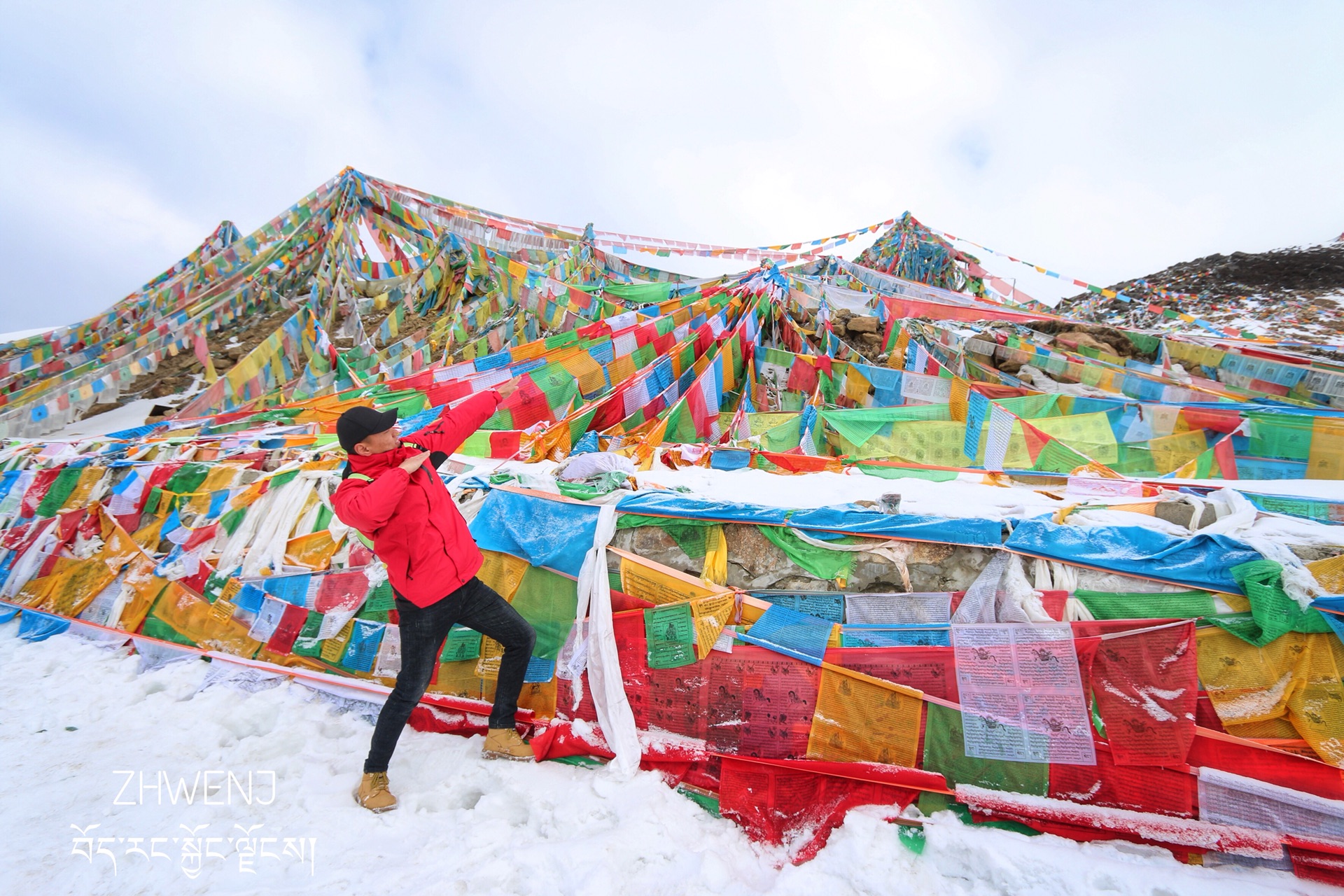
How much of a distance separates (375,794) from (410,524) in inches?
49.6

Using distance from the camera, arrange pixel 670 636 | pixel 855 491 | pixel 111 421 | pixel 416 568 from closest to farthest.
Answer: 1. pixel 416 568
2. pixel 670 636
3. pixel 855 491
4. pixel 111 421

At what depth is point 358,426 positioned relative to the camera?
2.44 m

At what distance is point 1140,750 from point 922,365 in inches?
233

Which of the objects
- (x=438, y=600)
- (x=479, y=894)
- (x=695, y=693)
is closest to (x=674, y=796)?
(x=695, y=693)

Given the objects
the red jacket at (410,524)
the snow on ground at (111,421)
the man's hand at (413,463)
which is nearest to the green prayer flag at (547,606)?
the red jacket at (410,524)

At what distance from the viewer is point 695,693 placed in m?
3.00

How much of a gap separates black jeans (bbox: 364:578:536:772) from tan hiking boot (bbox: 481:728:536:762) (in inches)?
17.5

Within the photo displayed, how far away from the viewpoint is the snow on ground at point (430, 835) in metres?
2.21

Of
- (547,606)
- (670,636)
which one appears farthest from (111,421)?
(670,636)

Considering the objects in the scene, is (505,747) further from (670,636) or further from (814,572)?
(814,572)

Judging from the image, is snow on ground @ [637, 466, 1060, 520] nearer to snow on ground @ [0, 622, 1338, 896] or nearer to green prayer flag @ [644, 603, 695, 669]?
green prayer flag @ [644, 603, 695, 669]

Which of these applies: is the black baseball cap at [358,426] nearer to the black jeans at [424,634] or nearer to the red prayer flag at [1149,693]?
the black jeans at [424,634]

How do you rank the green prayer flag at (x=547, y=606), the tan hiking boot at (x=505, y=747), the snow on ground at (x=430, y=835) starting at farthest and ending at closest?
the green prayer flag at (x=547, y=606) < the tan hiking boot at (x=505, y=747) < the snow on ground at (x=430, y=835)

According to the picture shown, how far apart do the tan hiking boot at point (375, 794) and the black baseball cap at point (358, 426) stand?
59.1 inches
